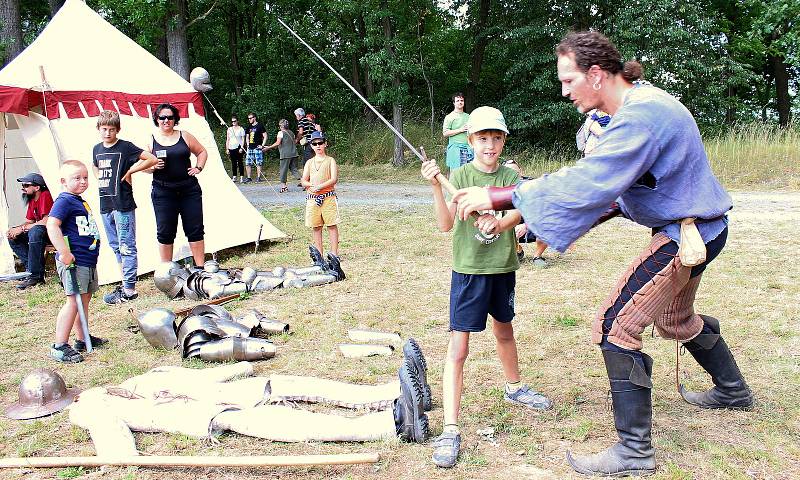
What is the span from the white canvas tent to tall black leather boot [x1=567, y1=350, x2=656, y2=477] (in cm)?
572

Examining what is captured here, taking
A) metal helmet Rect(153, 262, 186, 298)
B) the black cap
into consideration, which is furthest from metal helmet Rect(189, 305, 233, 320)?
the black cap

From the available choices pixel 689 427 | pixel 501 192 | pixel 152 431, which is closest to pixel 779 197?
pixel 689 427

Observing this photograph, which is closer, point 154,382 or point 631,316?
point 631,316

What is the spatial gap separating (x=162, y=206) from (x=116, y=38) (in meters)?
2.68

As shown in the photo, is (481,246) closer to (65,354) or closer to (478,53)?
(65,354)

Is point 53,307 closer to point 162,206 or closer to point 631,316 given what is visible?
point 162,206

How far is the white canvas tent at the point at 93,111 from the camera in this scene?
663cm

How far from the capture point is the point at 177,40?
16.2 m

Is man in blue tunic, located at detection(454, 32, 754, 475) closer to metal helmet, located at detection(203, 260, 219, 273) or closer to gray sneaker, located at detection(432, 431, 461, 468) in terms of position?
gray sneaker, located at detection(432, 431, 461, 468)

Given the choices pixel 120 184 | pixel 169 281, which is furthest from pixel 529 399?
pixel 120 184

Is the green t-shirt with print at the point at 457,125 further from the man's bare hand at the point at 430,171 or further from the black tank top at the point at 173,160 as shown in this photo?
the man's bare hand at the point at 430,171

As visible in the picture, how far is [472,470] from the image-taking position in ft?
9.21

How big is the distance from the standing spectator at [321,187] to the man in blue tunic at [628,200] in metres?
4.19

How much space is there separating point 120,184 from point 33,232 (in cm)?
175
